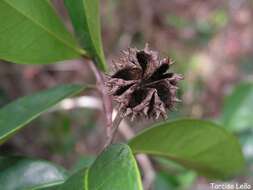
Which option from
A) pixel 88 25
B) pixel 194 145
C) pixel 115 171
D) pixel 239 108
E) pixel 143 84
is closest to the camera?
pixel 115 171

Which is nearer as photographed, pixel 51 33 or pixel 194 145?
pixel 51 33

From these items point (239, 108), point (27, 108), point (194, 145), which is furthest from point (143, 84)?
point (239, 108)

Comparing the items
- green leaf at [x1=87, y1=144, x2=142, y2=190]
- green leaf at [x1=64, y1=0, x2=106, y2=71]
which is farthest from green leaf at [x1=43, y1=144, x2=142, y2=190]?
green leaf at [x1=64, y1=0, x2=106, y2=71]

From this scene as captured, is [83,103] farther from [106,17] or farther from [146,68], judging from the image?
[106,17]

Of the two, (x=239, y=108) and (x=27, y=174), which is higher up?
(x=27, y=174)

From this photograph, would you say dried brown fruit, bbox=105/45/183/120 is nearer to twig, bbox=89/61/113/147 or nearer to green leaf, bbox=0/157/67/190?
twig, bbox=89/61/113/147

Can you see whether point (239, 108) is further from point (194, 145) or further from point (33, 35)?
point (33, 35)
